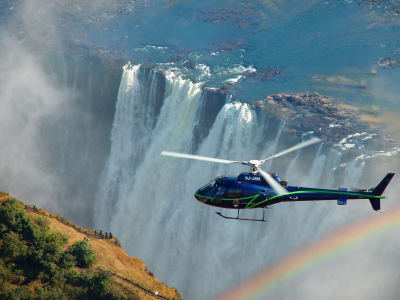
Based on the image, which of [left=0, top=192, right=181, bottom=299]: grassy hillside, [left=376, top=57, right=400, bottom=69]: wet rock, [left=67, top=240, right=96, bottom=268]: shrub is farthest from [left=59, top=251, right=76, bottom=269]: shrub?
[left=376, top=57, right=400, bottom=69]: wet rock

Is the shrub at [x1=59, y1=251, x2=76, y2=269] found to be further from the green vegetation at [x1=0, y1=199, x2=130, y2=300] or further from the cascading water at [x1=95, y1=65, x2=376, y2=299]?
the cascading water at [x1=95, y1=65, x2=376, y2=299]

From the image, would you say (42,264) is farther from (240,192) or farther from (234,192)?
(240,192)

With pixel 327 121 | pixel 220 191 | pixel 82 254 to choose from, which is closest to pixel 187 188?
pixel 327 121

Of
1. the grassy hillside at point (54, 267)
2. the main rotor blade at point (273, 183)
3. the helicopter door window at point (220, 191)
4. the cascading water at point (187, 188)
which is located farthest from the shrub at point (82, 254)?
the cascading water at point (187, 188)

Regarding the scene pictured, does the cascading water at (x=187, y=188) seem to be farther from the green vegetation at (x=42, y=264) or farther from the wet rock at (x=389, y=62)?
the wet rock at (x=389, y=62)

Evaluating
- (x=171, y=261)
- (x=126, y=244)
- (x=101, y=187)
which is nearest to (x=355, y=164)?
(x=171, y=261)

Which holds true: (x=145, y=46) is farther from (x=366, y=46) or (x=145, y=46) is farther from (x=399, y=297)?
(x=399, y=297)
